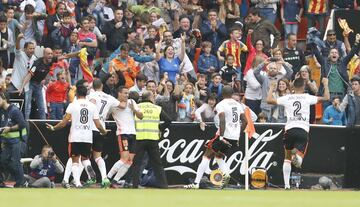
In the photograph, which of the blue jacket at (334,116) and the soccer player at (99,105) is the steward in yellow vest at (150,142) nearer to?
the soccer player at (99,105)

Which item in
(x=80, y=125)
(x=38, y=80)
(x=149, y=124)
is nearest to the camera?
(x=80, y=125)

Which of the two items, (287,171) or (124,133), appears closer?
(287,171)

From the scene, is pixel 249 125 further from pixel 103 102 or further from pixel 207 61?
pixel 207 61

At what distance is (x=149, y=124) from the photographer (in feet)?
84.4

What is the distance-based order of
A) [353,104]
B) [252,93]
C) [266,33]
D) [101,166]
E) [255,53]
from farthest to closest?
[266,33] → [255,53] → [252,93] → [353,104] → [101,166]

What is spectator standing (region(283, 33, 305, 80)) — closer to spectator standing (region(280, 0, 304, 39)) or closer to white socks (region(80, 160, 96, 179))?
spectator standing (region(280, 0, 304, 39))

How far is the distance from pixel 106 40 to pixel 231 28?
2912 mm

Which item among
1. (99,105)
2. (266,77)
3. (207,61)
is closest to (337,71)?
(266,77)

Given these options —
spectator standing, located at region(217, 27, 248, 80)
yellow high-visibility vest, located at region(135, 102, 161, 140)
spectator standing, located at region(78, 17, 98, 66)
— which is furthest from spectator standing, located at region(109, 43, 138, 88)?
yellow high-visibility vest, located at region(135, 102, 161, 140)

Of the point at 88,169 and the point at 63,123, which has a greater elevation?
the point at 63,123

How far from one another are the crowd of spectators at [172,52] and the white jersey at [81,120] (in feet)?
6.07

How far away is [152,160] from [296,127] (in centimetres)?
288

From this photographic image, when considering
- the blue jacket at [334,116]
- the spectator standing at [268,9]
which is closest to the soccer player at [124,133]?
the blue jacket at [334,116]

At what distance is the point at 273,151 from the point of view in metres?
27.9
